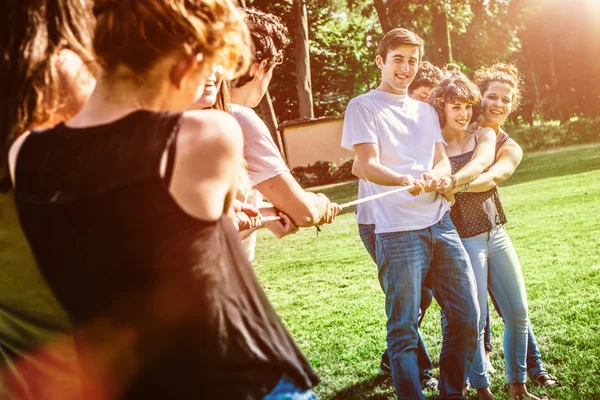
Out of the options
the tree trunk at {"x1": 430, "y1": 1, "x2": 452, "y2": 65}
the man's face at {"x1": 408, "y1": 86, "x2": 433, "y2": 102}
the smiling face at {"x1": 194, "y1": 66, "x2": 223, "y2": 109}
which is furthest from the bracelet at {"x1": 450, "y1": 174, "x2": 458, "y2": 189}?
the tree trunk at {"x1": 430, "y1": 1, "x2": 452, "y2": 65}

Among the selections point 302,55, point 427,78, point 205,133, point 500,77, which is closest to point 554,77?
point 302,55

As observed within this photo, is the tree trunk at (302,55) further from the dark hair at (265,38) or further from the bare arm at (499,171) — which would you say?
the dark hair at (265,38)

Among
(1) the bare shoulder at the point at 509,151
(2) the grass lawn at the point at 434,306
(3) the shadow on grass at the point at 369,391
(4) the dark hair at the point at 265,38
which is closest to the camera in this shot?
(4) the dark hair at the point at 265,38

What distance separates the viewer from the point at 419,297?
406 cm

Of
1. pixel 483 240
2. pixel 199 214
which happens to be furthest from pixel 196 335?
pixel 483 240

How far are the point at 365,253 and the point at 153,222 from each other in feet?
31.0

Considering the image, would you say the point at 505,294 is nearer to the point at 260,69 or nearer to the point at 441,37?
the point at 260,69

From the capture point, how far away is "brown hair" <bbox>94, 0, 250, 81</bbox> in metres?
1.37

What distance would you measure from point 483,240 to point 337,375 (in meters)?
1.62

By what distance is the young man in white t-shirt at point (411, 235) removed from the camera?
4.01 m

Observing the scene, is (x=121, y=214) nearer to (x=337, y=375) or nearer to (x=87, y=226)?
(x=87, y=226)

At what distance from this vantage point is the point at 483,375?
4391mm

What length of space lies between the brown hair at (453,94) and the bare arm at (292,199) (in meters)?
2.30

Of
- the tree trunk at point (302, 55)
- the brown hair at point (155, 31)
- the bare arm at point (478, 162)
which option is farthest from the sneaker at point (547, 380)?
the tree trunk at point (302, 55)
